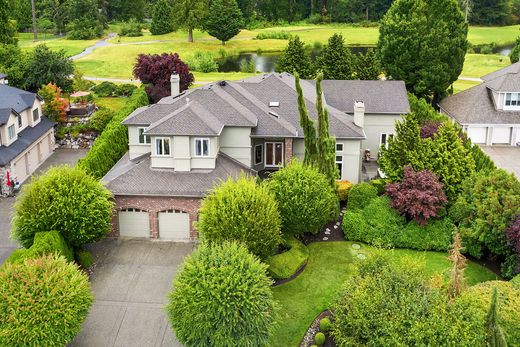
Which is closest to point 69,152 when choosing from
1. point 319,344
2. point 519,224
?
point 319,344

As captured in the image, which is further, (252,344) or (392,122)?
(392,122)

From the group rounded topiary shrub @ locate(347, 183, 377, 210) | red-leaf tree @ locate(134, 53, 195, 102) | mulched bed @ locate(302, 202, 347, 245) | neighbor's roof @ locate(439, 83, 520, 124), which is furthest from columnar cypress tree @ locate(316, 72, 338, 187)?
red-leaf tree @ locate(134, 53, 195, 102)

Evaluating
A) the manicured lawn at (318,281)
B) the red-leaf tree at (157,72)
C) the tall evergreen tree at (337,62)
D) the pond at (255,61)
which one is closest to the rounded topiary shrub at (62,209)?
the manicured lawn at (318,281)

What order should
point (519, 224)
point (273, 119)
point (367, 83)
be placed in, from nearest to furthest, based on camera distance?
point (519, 224) → point (273, 119) → point (367, 83)

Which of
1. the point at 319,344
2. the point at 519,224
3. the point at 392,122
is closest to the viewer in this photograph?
the point at 319,344

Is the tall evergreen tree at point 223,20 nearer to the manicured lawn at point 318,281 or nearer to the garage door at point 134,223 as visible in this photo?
the garage door at point 134,223

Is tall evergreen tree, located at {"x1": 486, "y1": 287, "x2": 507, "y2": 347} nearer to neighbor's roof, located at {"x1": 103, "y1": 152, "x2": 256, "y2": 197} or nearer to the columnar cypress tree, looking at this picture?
the columnar cypress tree

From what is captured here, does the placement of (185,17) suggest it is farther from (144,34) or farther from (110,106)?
(110,106)
